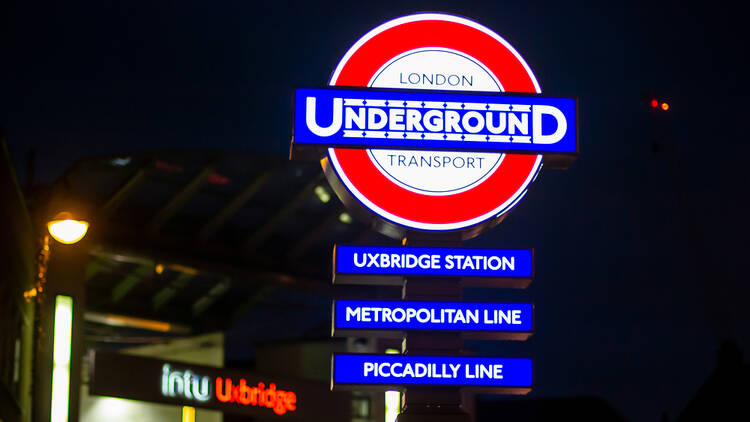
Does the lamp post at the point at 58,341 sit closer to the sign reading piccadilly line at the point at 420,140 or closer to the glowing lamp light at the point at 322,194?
the sign reading piccadilly line at the point at 420,140

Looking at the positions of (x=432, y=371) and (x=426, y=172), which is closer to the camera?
(x=432, y=371)

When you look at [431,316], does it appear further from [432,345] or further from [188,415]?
[188,415]

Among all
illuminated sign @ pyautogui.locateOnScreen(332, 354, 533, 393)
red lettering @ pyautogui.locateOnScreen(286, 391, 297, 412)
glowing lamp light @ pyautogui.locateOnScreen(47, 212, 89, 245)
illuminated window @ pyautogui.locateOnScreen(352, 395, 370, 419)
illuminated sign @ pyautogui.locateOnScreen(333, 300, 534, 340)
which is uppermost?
glowing lamp light @ pyautogui.locateOnScreen(47, 212, 89, 245)

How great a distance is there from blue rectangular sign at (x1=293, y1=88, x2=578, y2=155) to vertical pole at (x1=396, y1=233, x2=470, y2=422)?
3.21 ft

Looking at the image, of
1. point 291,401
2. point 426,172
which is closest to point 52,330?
point 291,401

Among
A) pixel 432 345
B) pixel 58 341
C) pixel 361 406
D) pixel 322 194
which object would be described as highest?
pixel 322 194

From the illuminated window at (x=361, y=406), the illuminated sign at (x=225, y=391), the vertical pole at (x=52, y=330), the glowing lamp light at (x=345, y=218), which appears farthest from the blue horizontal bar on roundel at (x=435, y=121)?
the illuminated window at (x=361, y=406)

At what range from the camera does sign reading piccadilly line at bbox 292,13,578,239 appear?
11.7m

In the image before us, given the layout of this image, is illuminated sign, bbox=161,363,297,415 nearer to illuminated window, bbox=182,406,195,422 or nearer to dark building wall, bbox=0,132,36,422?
illuminated window, bbox=182,406,195,422

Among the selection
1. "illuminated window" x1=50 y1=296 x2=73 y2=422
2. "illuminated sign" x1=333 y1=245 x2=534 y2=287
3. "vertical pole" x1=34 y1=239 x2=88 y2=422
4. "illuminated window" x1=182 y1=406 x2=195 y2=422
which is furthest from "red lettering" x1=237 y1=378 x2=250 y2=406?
"illuminated sign" x1=333 y1=245 x2=534 y2=287

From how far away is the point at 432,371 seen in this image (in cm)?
1136

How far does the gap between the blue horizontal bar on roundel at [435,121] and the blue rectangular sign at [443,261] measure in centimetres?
104

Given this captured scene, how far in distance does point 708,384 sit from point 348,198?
4841 centimetres

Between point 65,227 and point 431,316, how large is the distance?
5.17 meters
